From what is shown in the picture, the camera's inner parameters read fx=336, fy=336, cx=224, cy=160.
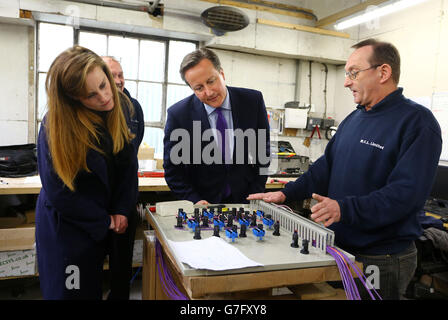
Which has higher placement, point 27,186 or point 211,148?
point 211,148

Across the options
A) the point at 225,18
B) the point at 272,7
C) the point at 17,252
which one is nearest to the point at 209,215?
the point at 17,252

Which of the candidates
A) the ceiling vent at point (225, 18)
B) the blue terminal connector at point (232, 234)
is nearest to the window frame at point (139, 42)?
the ceiling vent at point (225, 18)

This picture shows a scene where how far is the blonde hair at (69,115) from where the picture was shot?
4.00 ft

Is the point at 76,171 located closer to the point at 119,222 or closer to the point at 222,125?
the point at 119,222

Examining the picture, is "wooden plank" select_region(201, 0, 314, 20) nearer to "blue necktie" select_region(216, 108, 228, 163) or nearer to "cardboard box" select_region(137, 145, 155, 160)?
"cardboard box" select_region(137, 145, 155, 160)

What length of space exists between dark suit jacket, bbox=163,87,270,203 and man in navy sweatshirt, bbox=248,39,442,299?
0.49 m

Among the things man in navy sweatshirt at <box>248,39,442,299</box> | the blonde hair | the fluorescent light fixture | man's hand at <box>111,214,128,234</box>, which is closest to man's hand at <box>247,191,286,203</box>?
man in navy sweatshirt at <box>248,39,442,299</box>

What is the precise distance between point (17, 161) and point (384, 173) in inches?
111

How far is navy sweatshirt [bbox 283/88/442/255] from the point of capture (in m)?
1.11

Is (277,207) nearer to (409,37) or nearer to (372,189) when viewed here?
(372,189)

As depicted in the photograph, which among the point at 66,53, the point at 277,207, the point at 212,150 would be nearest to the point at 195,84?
the point at 212,150

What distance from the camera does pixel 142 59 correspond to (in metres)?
4.15

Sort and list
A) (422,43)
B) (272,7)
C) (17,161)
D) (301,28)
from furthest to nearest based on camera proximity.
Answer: (272,7), (301,28), (422,43), (17,161)

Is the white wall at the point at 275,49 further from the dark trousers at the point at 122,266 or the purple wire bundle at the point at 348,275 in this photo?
the purple wire bundle at the point at 348,275
